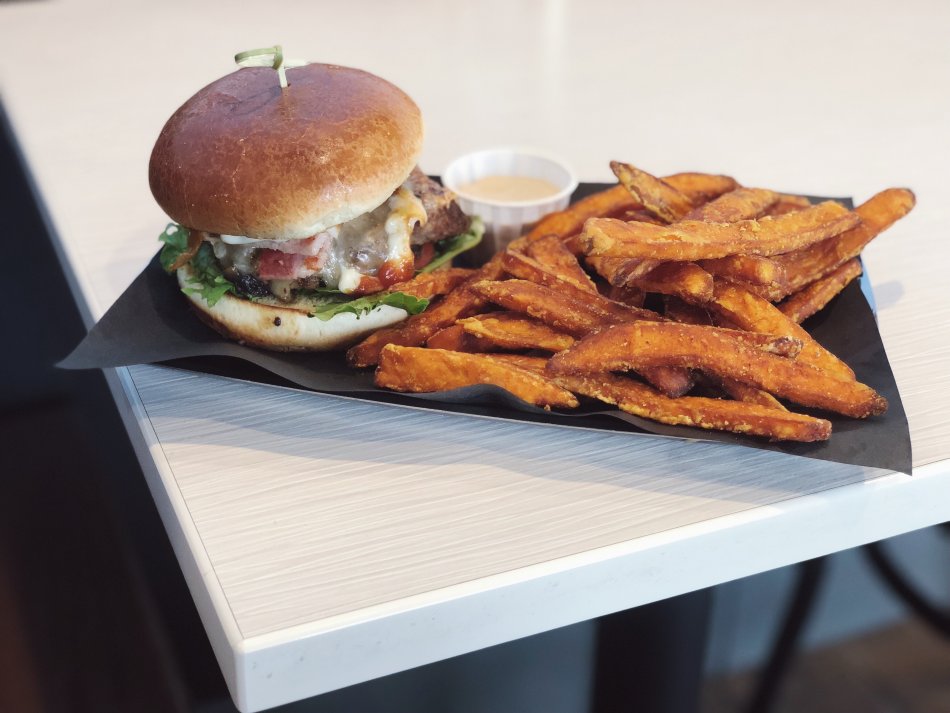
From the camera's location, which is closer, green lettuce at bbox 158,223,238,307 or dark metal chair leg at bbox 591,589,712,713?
dark metal chair leg at bbox 591,589,712,713

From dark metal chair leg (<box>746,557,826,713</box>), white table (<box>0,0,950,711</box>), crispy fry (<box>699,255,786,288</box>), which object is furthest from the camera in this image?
dark metal chair leg (<box>746,557,826,713</box>)

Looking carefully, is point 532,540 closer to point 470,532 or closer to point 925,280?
point 470,532

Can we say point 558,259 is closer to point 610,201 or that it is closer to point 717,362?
point 610,201

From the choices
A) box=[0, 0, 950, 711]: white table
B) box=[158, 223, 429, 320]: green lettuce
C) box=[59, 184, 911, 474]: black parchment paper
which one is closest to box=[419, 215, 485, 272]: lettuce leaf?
box=[158, 223, 429, 320]: green lettuce

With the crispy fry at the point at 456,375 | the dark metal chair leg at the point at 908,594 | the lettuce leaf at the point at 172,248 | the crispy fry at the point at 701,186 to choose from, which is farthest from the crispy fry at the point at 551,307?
the dark metal chair leg at the point at 908,594

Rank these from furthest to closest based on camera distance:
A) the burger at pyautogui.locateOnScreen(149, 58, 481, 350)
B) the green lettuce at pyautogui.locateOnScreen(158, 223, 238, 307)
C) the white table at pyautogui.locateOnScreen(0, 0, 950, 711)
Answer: the green lettuce at pyautogui.locateOnScreen(158, 223, 238, 307) < the burger at pyautogui.locateOnScreen(149, 58, 481, 350) < the white table at pyautogui.locateOnScreen(0, 0, 950, 711)

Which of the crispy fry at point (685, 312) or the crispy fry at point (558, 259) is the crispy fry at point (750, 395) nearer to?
the crispy fry at point (685, 312)

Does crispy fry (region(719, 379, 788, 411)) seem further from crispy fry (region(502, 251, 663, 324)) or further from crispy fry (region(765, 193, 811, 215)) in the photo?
crispy fry (region(765, 193, 811, 215))
